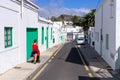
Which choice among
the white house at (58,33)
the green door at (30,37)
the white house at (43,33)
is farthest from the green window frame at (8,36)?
the white house at (58,33)

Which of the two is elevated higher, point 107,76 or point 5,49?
point 5,49

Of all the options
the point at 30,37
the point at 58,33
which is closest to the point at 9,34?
the point at 30,37

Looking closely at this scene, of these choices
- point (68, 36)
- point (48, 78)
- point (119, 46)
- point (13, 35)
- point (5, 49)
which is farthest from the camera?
point (68, 36)

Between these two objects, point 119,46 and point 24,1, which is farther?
point 24,1

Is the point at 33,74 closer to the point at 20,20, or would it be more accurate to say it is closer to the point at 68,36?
the point at 20,20

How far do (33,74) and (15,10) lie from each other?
4.84m

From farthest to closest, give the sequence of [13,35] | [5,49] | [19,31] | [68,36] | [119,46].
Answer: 1. [68,36]
2. [19,31]
3. [13,35]
4. [119,46]
5. [5,49]

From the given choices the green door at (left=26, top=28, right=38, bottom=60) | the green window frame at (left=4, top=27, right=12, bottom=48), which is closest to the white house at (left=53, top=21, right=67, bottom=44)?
the green door at (left=26, top=28, right=38, bottom=60)

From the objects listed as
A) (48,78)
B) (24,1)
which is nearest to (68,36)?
(24,1)

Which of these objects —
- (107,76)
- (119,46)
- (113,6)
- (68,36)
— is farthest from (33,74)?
(68,36)

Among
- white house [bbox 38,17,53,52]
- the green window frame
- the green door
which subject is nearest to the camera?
the green window frame

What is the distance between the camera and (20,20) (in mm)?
19781

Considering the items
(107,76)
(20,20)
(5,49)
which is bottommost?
(107,76)

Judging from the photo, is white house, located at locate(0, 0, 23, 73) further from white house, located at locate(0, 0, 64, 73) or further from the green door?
the green door
